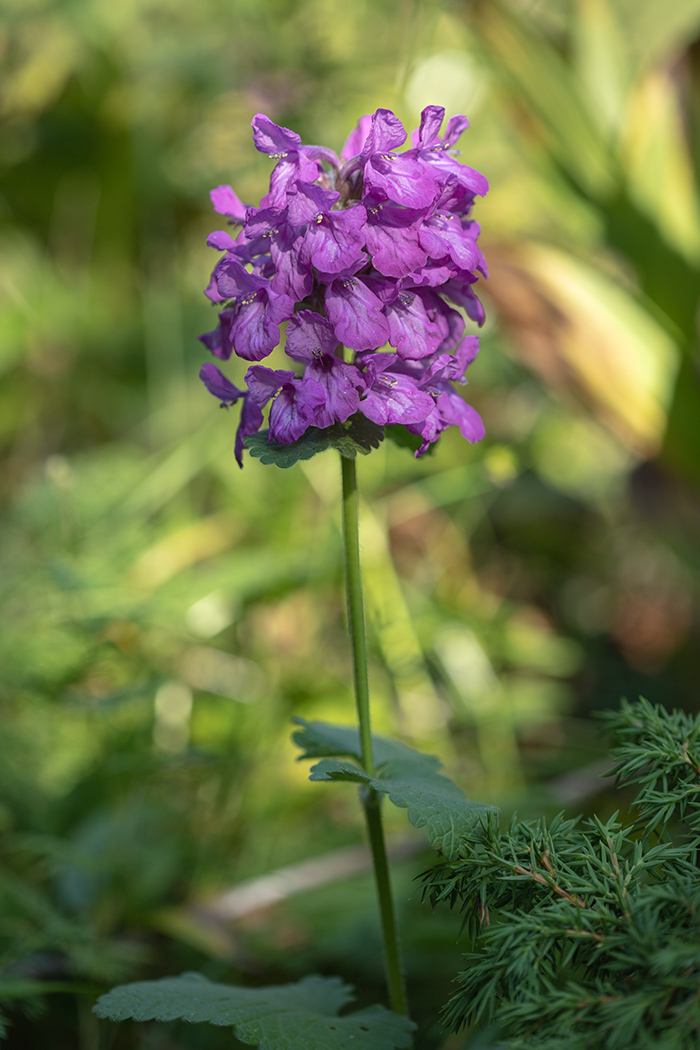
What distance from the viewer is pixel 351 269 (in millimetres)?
784

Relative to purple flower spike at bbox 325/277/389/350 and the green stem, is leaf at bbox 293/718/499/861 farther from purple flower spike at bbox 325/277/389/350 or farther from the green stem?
purple flower spike at bbox 325/277/389/350

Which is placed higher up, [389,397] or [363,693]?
[389,397]

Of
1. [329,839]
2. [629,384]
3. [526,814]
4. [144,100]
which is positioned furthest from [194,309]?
[526,814]

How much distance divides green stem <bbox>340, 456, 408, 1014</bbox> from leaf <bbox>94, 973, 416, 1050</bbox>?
0.22 feet

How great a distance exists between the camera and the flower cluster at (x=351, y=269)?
78 cm

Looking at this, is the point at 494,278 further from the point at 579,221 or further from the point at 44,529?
the point at 44,529

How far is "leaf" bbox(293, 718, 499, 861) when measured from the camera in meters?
0.73

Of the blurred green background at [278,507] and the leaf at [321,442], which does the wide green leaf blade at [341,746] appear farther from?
the blurred green background at [278,507]

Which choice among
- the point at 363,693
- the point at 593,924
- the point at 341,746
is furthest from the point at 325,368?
the point at 593,924

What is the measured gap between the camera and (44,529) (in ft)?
6.26

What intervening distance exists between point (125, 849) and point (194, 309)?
2058 mm

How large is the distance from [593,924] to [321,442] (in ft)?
1.61

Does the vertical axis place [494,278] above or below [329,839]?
above

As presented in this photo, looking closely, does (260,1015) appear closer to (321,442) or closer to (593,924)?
(593,924)
